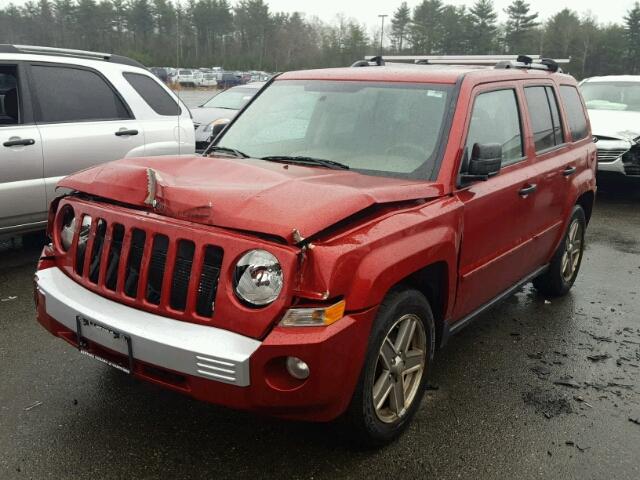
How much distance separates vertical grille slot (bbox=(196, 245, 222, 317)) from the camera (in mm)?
2533

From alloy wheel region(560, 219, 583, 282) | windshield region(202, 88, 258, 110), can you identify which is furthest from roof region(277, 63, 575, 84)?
windshield region(202, 88, 258, 110)

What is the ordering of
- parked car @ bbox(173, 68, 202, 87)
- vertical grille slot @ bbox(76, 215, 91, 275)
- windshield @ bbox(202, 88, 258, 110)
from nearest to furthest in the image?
vertical grille slot @ bbox(76, 215, 91, 275) < windshield @ bbox(202, 88, 258, 110) < parked car @ bbox(173, 68, 202, 87)

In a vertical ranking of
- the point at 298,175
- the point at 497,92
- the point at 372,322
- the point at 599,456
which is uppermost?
the point at 497,92

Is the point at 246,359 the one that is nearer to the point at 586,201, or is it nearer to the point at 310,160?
the point at 310,160

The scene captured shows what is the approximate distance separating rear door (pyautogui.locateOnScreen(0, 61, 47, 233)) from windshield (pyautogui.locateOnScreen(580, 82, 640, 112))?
32.2 ft

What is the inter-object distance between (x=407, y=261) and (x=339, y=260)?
0.47 metres

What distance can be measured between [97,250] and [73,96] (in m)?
3.49

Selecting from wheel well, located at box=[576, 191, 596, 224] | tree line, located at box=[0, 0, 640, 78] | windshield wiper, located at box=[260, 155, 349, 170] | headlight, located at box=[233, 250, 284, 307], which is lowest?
wheel well, located at box=[576, 191, 596, 224]

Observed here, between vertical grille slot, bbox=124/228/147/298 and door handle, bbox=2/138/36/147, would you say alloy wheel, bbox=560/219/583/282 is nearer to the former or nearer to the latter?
vertical grille slot, bbox=124/228/147/298

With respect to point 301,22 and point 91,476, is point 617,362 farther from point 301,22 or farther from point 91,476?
point 301,22

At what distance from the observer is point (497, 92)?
393 centimetres

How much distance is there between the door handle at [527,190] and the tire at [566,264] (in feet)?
3.54

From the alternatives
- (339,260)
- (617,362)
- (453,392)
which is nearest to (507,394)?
(453,392)

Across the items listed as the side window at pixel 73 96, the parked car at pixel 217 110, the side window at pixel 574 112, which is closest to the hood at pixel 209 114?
the parked car at pixel 217 110
